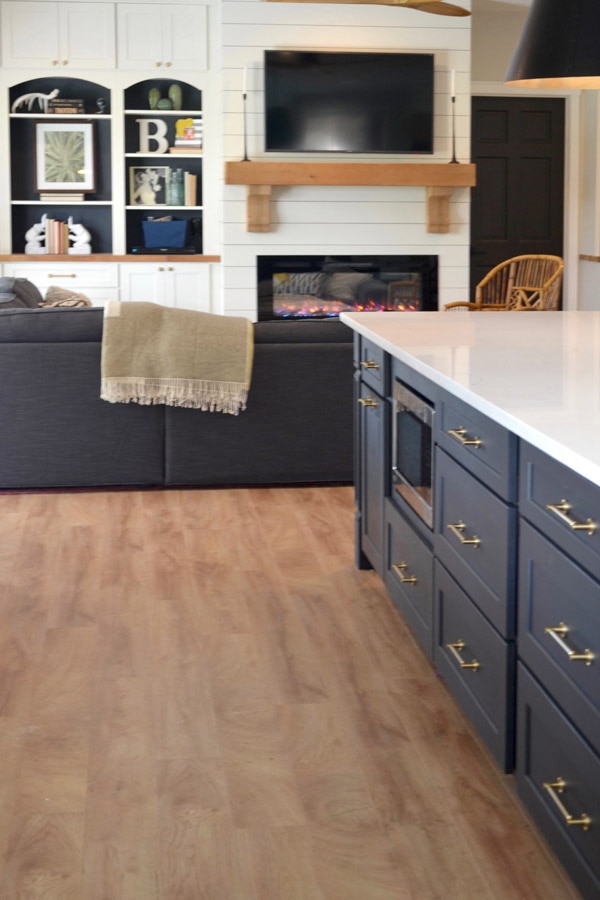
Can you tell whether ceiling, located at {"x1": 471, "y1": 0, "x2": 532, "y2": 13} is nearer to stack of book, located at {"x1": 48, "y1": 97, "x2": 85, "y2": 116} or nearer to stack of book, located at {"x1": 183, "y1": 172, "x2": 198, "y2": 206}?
stack of book, located at {"x1": 183, "y1": 172, "x2": 198, "y2": 206}

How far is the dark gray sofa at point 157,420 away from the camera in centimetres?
493

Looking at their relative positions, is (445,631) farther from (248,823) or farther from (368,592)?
(368,592)

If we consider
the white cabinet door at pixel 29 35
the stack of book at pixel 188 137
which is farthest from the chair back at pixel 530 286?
the white cabinet door at pixel 29 35

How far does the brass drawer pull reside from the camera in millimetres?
3127

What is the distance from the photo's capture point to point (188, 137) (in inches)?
341

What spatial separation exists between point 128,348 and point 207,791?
2792 millimetres

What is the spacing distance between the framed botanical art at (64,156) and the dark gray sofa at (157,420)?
4039 mm

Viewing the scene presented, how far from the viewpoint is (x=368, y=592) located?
3.76 m

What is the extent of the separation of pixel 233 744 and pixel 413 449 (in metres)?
0.93

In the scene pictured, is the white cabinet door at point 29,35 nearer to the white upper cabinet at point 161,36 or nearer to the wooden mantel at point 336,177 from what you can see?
the white upper cabinet at point 161,36

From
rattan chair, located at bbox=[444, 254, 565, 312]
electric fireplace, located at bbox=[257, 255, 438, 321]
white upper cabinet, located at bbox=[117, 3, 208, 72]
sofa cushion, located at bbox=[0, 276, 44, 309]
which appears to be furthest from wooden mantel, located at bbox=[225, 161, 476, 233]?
sofa cushion, located at bbox=[0, 276, 44, 309]

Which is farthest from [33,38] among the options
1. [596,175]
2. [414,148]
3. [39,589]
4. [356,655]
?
[356,655]

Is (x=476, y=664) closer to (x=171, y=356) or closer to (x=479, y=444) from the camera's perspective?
(x=479, y=444)

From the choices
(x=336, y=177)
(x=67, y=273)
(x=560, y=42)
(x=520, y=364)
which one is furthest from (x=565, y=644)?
(x=67, y=273)
